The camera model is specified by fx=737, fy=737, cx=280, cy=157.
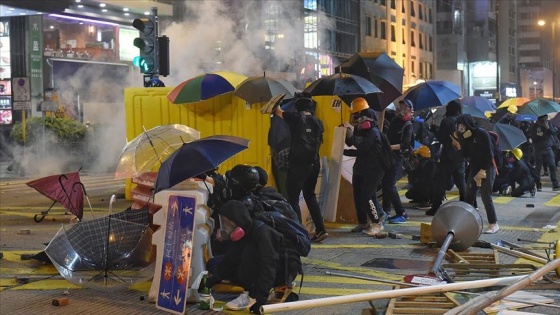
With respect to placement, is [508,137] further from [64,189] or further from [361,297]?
[361,297]

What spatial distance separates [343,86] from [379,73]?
1.14 meters

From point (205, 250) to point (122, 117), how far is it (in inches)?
678

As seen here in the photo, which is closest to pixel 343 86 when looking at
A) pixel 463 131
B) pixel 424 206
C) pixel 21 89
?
pixel 463 131

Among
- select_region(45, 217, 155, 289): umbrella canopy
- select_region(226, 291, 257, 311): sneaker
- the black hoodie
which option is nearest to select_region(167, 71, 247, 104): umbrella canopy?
the black hoodie

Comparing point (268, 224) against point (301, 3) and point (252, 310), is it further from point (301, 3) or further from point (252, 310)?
point (301, 3)

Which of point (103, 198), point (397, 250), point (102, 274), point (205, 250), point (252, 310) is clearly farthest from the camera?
point (103, 198)

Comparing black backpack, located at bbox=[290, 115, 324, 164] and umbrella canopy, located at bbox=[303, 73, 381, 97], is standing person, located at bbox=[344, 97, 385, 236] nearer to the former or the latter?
umbrella canopy, located at bbox=[303, 73, 381, 97]

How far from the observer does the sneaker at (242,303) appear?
19.1 ft

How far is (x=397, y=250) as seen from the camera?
8375 mm

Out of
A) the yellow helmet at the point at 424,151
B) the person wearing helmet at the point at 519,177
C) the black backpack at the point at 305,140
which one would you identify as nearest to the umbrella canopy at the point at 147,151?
the black backpack at the point at 305,140

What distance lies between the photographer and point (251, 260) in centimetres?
582

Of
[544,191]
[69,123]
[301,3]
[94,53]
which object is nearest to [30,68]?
[94,53]

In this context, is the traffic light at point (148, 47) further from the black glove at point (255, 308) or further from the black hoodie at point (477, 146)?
the black glove at point (255, 308)

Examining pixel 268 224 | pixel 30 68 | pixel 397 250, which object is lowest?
pixel 397 250
